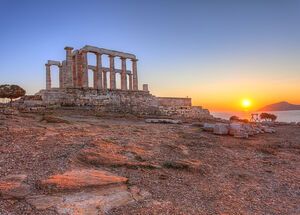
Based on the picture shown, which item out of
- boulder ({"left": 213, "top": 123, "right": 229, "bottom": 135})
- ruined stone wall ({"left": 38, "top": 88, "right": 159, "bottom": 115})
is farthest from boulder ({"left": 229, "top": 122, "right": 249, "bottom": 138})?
ruined stone wall ({"left": 38, "top": 88, "right": 159, "bottom": 115})

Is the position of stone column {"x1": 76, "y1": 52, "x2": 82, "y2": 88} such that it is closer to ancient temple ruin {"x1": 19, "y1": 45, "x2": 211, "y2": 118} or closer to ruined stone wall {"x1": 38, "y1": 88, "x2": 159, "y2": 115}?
ancient temple ruin {"x1": 19, "y1": 45, "x2": 211, "y2": 118}

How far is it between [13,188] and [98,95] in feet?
75.0

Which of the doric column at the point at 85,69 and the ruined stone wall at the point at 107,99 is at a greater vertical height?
the doric column at the point at 85,69

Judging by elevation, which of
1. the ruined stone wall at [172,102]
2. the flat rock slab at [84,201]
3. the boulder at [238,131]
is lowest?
the flat rock slab at [84,201]

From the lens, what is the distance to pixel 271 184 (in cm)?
718

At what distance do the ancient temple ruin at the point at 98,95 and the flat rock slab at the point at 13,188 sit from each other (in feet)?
57.6

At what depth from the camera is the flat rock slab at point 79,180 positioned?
5.43m

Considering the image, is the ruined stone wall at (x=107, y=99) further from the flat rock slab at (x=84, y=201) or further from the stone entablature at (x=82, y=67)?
the flat rock slab at (x=84, y=201)

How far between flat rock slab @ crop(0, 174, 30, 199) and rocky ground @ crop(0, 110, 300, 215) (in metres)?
0.02

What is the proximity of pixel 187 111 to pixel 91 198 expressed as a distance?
27.6m

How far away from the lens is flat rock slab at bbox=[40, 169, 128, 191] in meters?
5.43

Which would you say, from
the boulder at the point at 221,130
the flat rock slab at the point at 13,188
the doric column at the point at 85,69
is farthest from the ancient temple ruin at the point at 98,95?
the flat rock slab at the point at 13,188

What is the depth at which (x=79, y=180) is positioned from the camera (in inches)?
226

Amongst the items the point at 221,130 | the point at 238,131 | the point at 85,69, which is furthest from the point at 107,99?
the point at 238,131
